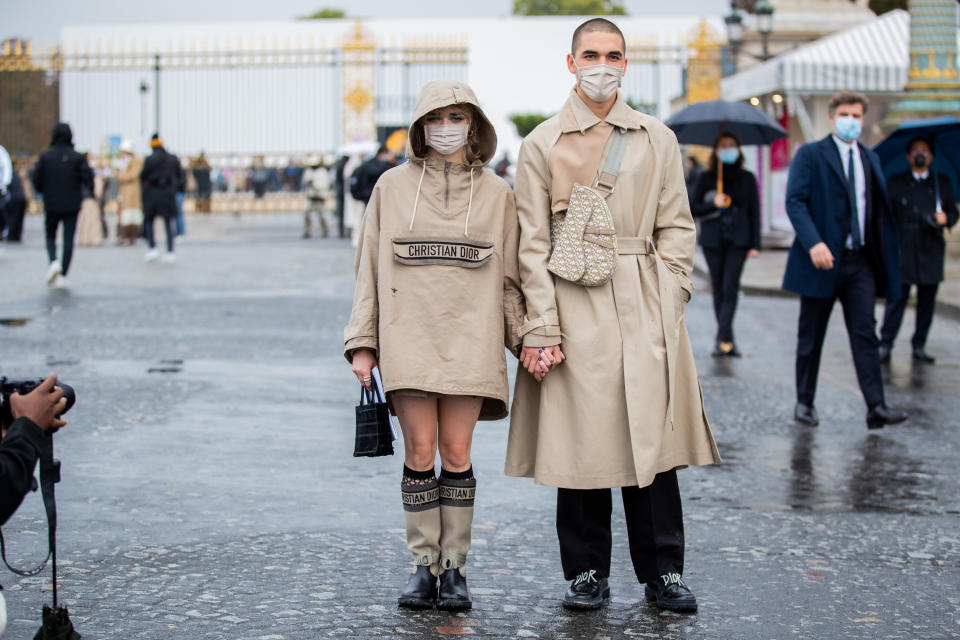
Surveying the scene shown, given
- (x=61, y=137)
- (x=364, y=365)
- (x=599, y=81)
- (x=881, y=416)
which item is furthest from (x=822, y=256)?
(x=61, y=137)

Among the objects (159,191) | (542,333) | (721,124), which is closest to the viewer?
(542,333)

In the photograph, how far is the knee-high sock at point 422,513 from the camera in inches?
169

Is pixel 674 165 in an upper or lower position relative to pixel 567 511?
upper

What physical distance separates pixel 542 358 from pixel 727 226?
6.63 metres

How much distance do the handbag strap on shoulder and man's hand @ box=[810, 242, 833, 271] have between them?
3182 millimetres

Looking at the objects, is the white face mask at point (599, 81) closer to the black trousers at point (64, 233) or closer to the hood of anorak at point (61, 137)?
the black trousers at point (64, 233)

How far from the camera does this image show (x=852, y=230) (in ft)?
23.9

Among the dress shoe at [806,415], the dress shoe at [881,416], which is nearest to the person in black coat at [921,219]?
the dress shoe at [806,415]

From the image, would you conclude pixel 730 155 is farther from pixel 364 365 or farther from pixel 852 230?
pixel 364 365

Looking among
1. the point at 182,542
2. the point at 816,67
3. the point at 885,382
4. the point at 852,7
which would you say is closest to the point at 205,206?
the point at 852,7

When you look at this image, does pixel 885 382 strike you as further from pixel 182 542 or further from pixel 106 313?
pixel 106 313

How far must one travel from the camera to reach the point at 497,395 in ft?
13.8

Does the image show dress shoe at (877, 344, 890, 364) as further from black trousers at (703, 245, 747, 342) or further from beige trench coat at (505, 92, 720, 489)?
beige trench coat at (505, 92, 720, 489)

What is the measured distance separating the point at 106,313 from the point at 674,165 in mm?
9798
